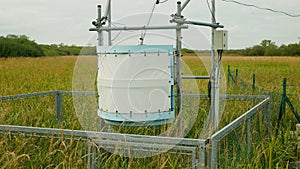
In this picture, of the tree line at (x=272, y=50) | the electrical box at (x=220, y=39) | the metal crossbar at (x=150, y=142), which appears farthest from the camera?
the tree line at (x=272, y=50)

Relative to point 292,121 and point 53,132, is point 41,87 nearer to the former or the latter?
point 292,121

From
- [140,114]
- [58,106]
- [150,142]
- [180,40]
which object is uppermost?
[180,40]

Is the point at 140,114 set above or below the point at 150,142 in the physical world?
above

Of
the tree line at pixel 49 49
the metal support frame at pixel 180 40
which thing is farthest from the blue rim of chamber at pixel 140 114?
the tree line at pixel 49 49

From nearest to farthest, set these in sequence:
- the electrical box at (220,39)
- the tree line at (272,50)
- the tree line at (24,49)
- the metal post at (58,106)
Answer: the electrical box at (220,39), the metal post at (58,106), the tree line at (24,49), the tree line at (272,50)

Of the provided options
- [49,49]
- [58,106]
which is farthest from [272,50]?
[58,106]

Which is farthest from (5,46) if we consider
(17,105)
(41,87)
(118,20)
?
(118,20)

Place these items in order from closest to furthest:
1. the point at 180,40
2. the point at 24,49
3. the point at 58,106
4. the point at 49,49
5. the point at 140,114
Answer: the point at 140,114 < the point at 180,40 < the point at 58,106 < the point at 24,49 < the point at 49,49

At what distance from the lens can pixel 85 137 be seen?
327cm

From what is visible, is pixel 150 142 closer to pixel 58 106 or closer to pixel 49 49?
pixel 58 106

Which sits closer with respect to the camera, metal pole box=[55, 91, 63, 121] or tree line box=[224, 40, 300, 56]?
metal pole box=[55, 91, 63, 121]

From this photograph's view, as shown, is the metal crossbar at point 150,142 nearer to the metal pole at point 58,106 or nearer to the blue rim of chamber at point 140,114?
the blue rim of chamber at point 140,114

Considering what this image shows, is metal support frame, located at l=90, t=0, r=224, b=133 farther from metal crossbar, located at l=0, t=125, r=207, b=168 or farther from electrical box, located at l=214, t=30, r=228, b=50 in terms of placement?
metal crossbar, located at l=0, t=125, r=207, b=168

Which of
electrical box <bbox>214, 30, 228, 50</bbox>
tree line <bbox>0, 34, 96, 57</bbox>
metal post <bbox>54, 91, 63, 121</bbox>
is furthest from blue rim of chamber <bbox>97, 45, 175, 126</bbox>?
tree line <bbox>0, 34, 96, 57</bbox>
